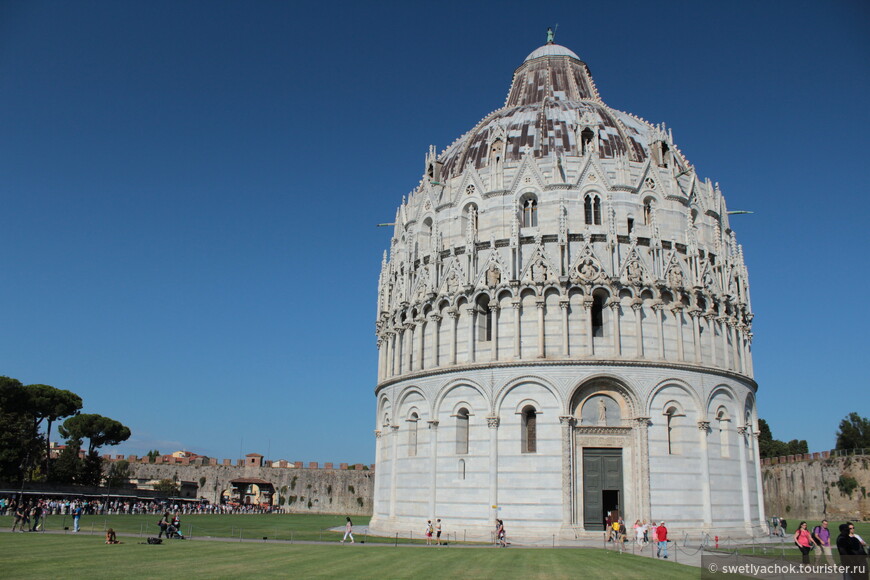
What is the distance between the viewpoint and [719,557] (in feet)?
77.7

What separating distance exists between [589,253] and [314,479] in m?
50.0

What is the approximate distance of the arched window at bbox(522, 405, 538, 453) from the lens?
115ft

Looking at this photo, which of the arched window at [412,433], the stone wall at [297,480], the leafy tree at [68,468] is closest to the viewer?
the arched window at [412,433]


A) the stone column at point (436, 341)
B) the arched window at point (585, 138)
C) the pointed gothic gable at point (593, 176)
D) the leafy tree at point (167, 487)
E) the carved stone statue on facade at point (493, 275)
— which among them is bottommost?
the leafy tree at point (167, 487)

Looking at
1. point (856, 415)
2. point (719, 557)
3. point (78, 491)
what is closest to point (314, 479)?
point (78, 491)

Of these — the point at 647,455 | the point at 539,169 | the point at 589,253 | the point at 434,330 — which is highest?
the point at 539,169

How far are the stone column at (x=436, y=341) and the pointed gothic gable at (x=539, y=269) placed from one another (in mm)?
5561

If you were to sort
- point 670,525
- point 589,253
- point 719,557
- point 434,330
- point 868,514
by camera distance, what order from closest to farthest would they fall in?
point 719,557
point 670,525
point 589,253
point 434,330
point 868,514

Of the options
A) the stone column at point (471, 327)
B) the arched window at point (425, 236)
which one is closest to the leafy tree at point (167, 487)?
the arched window at point (425, 236)

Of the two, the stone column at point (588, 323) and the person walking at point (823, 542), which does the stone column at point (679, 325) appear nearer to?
the stone column at point (588, 323)

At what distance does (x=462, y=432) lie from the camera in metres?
37.2

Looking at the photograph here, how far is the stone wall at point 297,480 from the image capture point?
75000mm

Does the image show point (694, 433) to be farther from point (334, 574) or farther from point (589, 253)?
point (334, 574)

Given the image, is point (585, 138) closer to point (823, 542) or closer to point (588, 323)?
point (588, 323)
